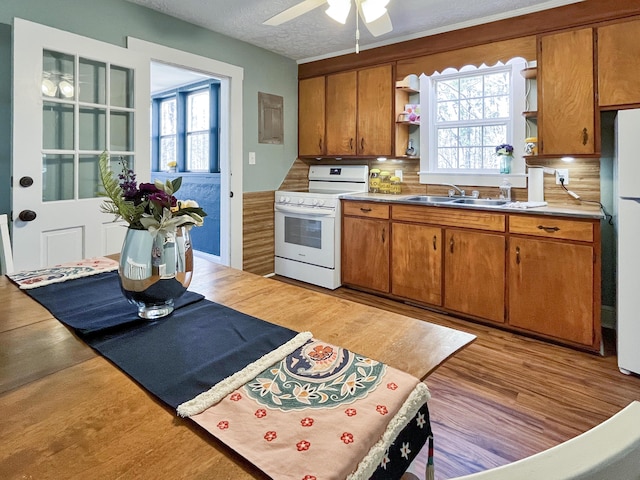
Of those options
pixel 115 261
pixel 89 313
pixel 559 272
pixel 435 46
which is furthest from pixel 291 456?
pixel 435 46

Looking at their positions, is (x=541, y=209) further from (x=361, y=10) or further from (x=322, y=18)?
(x=322, y=18)

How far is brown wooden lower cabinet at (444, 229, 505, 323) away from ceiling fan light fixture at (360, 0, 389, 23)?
67.9 inches

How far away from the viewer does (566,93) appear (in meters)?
2.86

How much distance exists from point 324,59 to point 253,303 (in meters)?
3.58

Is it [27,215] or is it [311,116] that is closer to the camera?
[27,215]

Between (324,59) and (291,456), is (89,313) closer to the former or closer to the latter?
(291,456)

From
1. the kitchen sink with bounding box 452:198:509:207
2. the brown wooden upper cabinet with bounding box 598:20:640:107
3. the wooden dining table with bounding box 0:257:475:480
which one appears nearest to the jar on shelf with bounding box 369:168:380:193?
the kitchen sink with bounding box 452:198:509:207

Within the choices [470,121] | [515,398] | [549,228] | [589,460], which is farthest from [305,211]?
[589,460]

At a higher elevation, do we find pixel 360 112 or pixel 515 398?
pixel 360 112

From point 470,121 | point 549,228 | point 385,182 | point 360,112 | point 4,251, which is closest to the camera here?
point 4,251

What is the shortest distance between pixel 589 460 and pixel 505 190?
3.47 meters

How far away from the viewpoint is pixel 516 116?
340cm

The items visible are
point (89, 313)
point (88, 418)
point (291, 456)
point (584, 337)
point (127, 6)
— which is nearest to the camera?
point (291, 456)

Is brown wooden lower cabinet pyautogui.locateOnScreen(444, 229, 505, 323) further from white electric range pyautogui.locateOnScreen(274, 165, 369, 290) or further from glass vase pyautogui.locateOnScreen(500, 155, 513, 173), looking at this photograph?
white electric range pyautogui.locateOnScreen(274, 165, 369, 290)
